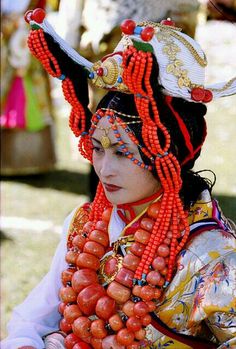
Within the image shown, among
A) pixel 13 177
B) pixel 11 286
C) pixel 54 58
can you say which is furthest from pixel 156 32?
pixel 13 177

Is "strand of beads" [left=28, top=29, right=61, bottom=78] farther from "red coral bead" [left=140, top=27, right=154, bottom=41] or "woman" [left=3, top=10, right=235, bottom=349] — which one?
"red coral bead" [left=140, top=27, right=154, bottom=41]

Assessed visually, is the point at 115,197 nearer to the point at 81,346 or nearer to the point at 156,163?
the point at 156,163

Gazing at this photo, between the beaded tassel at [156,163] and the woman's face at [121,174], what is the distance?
0.24ft

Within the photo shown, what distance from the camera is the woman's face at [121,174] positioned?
2.41m

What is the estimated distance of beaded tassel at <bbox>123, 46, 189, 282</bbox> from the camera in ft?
6.94

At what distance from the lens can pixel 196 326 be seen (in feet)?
7.88

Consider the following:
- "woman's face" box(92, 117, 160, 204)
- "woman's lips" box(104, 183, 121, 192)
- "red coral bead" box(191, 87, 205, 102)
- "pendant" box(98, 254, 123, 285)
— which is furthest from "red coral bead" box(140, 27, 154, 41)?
"pendant" box(98, 254, 123, 285)

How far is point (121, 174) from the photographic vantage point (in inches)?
95.7

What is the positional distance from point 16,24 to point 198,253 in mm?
4298

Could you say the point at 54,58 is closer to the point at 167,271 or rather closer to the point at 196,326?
the point at 167,271

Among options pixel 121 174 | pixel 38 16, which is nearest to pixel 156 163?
pixel 121 174

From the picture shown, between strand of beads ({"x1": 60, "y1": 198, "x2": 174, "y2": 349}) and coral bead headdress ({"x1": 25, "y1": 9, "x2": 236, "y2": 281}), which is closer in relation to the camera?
coral bead headdress ({"x1": 25, "y1": 9, "x2": 236, "y2": 281})

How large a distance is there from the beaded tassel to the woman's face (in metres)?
0.07

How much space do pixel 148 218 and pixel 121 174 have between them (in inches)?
7.1
